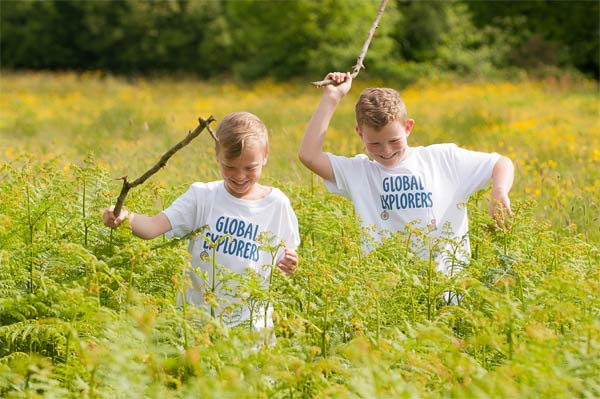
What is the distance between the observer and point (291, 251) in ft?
12.4

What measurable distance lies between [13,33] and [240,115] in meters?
32.8

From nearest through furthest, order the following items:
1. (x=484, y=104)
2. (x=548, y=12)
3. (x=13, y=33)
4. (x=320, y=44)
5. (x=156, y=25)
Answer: (x=484, y=104) < (x=320, y=44) < (x=548, y=12) < (x=156, y=25) < (x=13, y=33)

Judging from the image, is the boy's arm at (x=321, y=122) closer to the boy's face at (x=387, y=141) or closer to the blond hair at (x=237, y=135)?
the boy's face at (x=387, y=141)

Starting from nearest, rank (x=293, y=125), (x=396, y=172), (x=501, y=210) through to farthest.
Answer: (x=501, y=210), (x=396, y=172), (x=293, y=125)

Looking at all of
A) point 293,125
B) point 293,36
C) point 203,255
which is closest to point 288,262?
point 203,255

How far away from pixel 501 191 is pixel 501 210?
344mm

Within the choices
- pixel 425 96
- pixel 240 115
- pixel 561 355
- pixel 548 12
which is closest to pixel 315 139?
pixel 240 115

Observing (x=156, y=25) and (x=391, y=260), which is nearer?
(x=391, y=260)

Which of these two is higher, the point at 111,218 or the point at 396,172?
the point at 396,172

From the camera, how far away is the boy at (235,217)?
12.5ft

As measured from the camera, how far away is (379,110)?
4293 mm

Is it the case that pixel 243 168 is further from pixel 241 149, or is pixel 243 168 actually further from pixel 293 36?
pixel 293 36

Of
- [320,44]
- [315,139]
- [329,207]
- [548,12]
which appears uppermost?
[548,12]

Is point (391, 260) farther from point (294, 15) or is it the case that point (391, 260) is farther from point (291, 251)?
point (294, 15)
